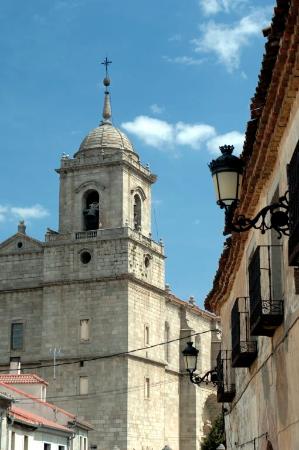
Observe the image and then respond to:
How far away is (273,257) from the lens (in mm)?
9977

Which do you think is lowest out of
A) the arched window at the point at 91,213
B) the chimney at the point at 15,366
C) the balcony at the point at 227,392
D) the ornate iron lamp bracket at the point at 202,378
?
the balcony at the point at 227,392

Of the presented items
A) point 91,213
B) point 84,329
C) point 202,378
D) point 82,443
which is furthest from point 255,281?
point 91,213

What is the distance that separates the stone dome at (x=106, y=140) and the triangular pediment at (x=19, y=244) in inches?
246

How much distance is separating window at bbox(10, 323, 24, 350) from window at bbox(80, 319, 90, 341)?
162 inches

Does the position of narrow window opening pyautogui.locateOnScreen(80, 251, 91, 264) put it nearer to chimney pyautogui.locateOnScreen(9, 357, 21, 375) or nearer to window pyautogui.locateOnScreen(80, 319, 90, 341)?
window pyautogui.locateOnScreen(80, 319, 90, 341)

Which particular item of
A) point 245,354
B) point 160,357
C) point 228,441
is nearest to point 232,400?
point 228,441

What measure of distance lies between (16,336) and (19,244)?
5.63 m

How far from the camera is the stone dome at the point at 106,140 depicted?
183 ft

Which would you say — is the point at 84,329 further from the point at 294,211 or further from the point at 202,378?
the point at 294,211

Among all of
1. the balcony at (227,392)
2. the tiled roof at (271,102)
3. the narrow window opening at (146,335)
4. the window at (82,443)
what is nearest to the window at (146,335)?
the narrow window opening at (146,335)

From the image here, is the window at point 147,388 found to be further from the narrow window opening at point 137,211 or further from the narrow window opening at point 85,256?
the narrow window opening at point 137,211

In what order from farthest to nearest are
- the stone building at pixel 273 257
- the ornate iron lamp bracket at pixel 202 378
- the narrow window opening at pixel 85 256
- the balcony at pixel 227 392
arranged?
the narrow window opening at pixel 85 256 < the ornate iron lamp bracket at pixel 202 378 < the balcony at pixel 227 392 < the stone building at pixel 273 257

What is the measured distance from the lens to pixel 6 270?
5578 cm

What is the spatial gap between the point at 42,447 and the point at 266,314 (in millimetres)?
24435
